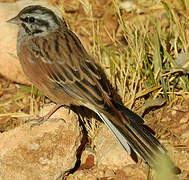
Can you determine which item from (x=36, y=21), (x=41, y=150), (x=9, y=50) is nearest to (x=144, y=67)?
(x=36, y=21)

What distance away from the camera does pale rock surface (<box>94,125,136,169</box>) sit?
3.72 metres

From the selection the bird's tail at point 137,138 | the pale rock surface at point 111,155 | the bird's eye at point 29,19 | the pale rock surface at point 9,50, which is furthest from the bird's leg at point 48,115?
the pale rock surface at point 9,50

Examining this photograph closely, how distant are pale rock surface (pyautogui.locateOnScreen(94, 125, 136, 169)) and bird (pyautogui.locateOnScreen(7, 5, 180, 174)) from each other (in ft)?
0.71

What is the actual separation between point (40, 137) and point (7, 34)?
6.59 feet

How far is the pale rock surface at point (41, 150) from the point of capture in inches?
140

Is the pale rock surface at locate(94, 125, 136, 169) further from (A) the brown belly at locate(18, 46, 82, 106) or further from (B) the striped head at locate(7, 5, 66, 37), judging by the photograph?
Answer: (B) the striped head at locate(7, 5, 66, 37)

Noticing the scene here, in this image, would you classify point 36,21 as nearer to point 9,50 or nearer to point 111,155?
point 9,50

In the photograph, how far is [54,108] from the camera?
14.0 ft

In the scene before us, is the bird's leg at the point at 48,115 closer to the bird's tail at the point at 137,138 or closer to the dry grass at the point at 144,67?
the dry grass at the point at 144,67

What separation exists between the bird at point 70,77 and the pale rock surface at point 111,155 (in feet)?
0.71

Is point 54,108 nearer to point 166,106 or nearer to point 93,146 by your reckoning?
point 93,146

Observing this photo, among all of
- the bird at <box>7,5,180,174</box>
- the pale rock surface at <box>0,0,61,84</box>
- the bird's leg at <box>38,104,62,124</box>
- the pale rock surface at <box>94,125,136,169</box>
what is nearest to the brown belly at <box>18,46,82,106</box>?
the bird at <box>7,5,180,174</box>

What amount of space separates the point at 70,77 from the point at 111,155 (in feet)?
2.81

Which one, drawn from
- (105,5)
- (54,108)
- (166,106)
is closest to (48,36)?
(54,108)
